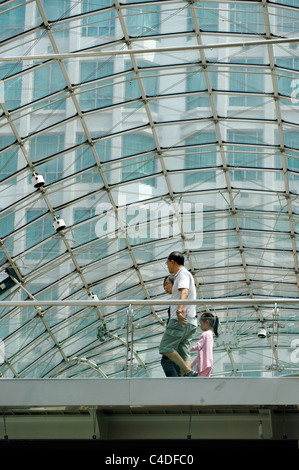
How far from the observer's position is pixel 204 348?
47.9 ft

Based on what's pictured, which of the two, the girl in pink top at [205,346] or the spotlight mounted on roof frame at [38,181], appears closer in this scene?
the girl in pink top at [205,346]

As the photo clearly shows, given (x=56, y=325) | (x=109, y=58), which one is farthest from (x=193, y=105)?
(x=56, y=325)

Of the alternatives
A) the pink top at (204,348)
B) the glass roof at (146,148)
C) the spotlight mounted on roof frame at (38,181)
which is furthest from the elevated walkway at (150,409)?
the spotlight mounted on roof frame at (38,181)

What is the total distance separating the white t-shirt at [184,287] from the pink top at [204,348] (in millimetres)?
277

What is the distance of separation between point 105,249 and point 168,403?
31.2 m

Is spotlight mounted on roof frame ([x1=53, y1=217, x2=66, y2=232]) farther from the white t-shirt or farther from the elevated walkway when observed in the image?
the white t-shirt

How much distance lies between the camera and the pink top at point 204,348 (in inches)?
574

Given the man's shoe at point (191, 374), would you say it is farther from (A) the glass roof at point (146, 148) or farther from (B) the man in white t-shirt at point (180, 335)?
(A) the glass roof at point (146, 148)

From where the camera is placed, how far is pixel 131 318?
15.2 metres

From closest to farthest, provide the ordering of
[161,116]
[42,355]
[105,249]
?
[42,355]
[161,116]
[105,249]

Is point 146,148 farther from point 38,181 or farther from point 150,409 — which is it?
point 150,409
